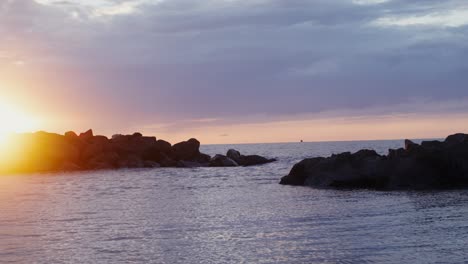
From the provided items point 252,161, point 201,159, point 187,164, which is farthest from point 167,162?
point 252,161

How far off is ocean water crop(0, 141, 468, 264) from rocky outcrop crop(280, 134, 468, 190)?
438 centimetres

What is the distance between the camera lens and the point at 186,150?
4643 inches

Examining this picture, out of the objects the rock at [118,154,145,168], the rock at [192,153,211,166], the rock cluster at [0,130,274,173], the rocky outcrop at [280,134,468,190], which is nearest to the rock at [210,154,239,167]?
the rock cluster at [0,130,274,173]

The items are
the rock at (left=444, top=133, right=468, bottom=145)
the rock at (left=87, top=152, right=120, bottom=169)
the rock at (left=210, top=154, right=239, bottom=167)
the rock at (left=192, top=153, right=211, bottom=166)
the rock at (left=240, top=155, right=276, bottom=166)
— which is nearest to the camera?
the rock at (left=444, top=133, right=468, bottom=145)

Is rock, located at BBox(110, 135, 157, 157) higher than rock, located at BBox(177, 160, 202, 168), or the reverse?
rock, located at BBox(110, 135, 157, 157)

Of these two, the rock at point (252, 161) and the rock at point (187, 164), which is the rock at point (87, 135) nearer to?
the rock at point (187, 164)

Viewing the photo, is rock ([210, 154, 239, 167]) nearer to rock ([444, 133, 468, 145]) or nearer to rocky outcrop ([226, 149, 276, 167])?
rocky outcrop ([226, 149, 276, 167])

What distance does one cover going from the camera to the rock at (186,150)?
4580 inches

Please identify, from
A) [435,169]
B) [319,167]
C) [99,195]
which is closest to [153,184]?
[99,195]

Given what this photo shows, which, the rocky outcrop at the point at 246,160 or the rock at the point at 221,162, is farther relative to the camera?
the rocky outcrop at the point at 246,160

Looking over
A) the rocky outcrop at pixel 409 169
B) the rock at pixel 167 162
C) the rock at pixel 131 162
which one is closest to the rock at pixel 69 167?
the rock at pixel 131 162

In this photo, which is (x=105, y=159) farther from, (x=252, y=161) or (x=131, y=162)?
(x=252, y=161)

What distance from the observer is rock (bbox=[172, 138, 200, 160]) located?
382 feet

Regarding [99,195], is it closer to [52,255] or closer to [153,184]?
[153,184]
